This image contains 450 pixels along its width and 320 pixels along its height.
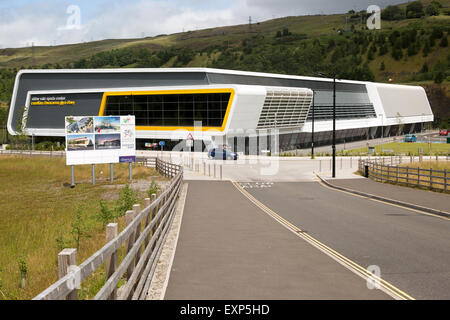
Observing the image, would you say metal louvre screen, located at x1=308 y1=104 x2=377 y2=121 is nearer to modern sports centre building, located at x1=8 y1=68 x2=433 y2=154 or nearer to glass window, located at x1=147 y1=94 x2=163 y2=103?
modern sports centre building, located at x1=8 y1=68 x2=433 y2=154

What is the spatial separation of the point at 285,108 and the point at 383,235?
70.3 metres

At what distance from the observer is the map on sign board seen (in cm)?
3944

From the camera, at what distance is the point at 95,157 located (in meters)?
40.2

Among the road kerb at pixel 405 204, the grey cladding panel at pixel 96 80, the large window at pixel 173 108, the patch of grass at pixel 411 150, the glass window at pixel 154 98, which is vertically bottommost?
the road kerb at pixel 405 204

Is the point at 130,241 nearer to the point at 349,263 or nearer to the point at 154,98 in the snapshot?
the point at 349,263

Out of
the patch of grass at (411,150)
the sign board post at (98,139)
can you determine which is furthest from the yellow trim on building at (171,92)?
the sign board post at (98,139)

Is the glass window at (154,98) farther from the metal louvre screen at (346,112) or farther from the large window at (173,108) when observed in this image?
the metal louvre screen at (346,112)

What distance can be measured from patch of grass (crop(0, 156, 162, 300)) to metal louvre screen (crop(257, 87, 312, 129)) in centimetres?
3182

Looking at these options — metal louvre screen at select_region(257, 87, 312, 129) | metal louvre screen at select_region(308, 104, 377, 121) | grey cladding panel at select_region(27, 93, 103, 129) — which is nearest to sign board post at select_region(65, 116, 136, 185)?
metal louvre screen at select_region(257, 87, 312, 129)

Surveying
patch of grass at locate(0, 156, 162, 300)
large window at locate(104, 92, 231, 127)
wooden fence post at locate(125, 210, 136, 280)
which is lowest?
patch of grass at locate(0, 156, 162, 300)

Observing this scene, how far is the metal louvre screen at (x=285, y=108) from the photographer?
79.1 meters

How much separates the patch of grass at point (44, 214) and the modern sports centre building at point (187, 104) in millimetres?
20284
